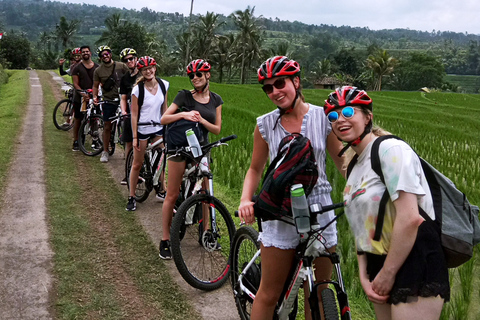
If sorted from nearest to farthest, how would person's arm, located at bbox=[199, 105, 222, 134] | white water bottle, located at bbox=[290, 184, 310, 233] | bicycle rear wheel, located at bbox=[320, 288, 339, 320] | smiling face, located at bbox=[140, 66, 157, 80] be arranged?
white water bottle, located at bbox=[290, 184, 310, 233]
bicycle rear wheel, located at bbox=[320, 288, 339, 320]
person's arm, located at bbox=[199, 105, 222, 134]
smiling face, located at bbox=[140, 66, 157, 80]

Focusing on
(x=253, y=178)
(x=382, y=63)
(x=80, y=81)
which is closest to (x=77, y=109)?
(x=80, y=81)

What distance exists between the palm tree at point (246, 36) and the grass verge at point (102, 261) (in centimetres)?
4726

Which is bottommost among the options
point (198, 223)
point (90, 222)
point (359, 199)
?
point (90, 222)

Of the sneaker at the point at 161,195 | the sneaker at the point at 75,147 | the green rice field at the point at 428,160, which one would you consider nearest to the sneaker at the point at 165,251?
the green rice field at the point at 428,160

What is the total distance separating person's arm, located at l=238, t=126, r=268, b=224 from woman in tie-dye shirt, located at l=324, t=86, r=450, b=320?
0.64m

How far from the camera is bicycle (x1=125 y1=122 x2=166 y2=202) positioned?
569cm

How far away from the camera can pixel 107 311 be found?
3686 millimetres

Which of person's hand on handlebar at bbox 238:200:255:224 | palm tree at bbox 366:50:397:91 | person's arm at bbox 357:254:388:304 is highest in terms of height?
palm tree at bbox 366:50:397:91

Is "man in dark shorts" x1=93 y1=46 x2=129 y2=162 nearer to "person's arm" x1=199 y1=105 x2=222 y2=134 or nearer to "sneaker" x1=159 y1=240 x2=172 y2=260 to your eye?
"person's arm" x1=199 y1=105 x2=222 y2=134

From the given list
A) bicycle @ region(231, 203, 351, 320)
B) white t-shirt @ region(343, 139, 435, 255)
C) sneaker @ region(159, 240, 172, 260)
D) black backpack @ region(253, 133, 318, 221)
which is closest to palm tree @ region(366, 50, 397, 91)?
sneaker @ region(159, 240, 172, 260)

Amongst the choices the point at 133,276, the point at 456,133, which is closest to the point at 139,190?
the point at 133,276

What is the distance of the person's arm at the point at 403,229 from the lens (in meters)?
1.87

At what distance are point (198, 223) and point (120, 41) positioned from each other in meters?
47.2

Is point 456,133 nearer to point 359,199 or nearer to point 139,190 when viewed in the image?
point 139,190
